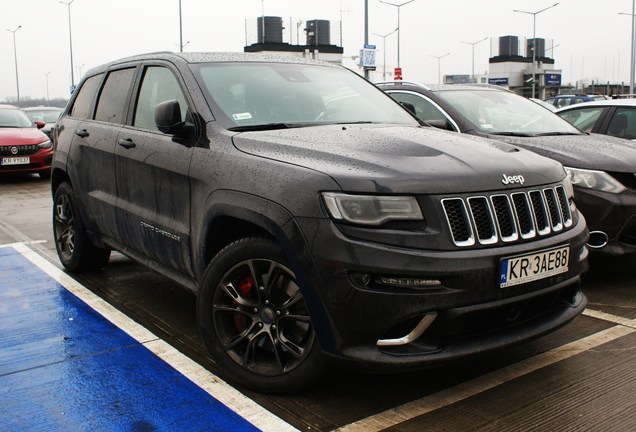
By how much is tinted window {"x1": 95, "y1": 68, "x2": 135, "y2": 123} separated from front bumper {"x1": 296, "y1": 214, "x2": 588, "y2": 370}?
2479 mm

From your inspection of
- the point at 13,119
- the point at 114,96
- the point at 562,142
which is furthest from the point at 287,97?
the point at 13,119

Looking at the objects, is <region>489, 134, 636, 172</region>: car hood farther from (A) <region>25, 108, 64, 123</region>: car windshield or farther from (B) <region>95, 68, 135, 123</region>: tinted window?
(A) <region>25, 108, 64, 123</region>: car windshield

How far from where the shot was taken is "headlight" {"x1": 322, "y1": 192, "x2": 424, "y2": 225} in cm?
291

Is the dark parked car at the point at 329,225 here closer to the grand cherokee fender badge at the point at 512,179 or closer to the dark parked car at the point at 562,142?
the grand cherokee fender badge at the point at 512,179

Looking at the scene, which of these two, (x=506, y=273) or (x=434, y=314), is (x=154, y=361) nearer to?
(x=434, y=314)

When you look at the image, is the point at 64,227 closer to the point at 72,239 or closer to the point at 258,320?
the point at 72,239

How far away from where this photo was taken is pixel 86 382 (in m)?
3.55

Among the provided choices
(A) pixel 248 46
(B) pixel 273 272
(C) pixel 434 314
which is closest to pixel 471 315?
(C) pixel 434 314

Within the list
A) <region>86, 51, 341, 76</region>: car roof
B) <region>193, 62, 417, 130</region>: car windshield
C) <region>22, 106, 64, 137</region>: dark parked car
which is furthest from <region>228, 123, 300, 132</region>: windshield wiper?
<region>22, 106, 64, 137</region>: dark parked car

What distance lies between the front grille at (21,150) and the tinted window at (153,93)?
1036cm

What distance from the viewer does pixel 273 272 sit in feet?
10.5

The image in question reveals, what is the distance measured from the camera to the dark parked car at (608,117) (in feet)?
24.0

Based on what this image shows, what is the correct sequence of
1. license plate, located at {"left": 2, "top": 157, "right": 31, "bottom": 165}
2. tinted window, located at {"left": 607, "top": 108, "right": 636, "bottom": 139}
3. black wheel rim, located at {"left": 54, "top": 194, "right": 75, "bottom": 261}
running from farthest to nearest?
license plate, located at {"left": 2, "top": 157, "right": 31, "bottom": 165}, tinted window, located at {"left": 607, "top": 108, "right": 636, "bottom": 139}, black wheel rim, located at {"left": 54, "top": 194, "right": 75, "bottom": 261}

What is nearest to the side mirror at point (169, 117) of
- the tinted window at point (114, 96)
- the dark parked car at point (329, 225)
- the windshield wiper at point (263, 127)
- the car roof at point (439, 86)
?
the dark parked car at point (329, 225)
